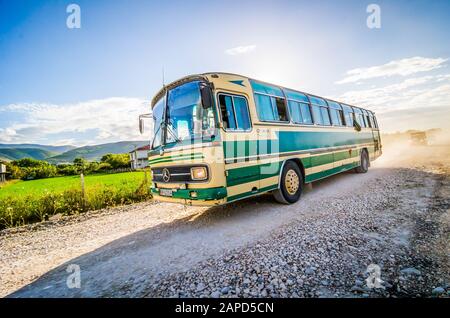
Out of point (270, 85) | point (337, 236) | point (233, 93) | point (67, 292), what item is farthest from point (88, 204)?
point (337, 236)

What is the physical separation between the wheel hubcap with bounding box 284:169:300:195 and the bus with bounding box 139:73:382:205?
0.03m

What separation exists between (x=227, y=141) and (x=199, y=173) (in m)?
0.86

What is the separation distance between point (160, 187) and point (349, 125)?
902cm

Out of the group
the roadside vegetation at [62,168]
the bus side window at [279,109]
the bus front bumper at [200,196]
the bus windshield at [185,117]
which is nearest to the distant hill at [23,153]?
the roadside vegetation at [62,168]

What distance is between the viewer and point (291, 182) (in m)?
6.03

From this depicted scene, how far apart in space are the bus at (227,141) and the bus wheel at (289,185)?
0.03 metres

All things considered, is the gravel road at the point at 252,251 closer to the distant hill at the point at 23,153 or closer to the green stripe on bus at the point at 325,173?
the green stripe on bus at the point at 325,173

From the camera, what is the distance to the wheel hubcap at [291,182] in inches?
233

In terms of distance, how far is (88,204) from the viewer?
7.62m

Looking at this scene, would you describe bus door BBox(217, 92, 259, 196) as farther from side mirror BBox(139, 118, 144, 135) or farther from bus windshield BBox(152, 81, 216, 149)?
side mirror BBox(139, 118, 144, 135)

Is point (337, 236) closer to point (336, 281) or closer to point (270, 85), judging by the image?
point (336, 281)

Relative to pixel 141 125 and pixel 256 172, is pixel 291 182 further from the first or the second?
pixel 141 125

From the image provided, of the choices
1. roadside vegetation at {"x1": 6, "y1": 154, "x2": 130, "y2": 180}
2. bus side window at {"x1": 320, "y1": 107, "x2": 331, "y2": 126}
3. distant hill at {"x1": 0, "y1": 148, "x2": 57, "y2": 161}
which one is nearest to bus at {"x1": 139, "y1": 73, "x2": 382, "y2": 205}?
bus side window at {"x1": 320, "y1": 107, "x2": 331, "y2": 126}
